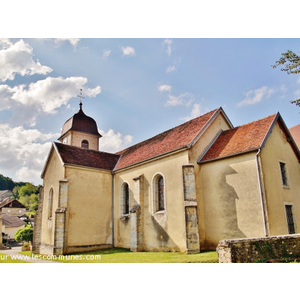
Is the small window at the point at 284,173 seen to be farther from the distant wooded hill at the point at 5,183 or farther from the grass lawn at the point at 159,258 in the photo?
the distant wooded hill at the point at 5,183

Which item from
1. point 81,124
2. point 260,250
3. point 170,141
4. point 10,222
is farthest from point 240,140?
point 10,222

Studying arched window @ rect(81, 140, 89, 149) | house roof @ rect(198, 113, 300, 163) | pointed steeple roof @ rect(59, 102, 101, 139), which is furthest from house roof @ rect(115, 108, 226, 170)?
pointed steeple roof @ rect(59, 102, 101, 139)

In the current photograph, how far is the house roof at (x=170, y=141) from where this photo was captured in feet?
57.6

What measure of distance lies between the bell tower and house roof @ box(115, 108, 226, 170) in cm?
906

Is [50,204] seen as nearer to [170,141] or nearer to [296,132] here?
[170,141]

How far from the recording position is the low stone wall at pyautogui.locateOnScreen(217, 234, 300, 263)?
32.0 ft

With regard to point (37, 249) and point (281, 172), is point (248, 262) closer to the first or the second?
point (281, 172)

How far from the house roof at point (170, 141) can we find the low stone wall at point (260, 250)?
7500mm

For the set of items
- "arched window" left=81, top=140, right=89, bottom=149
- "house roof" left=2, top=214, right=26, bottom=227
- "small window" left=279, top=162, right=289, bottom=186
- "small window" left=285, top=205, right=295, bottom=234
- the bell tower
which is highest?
the bell tower

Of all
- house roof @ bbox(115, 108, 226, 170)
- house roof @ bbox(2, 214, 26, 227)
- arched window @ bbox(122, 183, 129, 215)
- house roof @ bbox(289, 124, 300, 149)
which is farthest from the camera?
house roof @ bbox(2, 214, 26, 227)

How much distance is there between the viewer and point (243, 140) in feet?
51.6

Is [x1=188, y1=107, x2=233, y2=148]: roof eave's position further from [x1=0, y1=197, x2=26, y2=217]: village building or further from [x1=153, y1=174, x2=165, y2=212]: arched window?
[x1=0, y1=197, x2=26, y2=217]: village building

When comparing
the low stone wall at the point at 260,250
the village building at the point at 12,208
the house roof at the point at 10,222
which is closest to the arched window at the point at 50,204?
the low stone wall at the point at 260,250

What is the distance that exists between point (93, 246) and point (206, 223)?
9.52 metres
